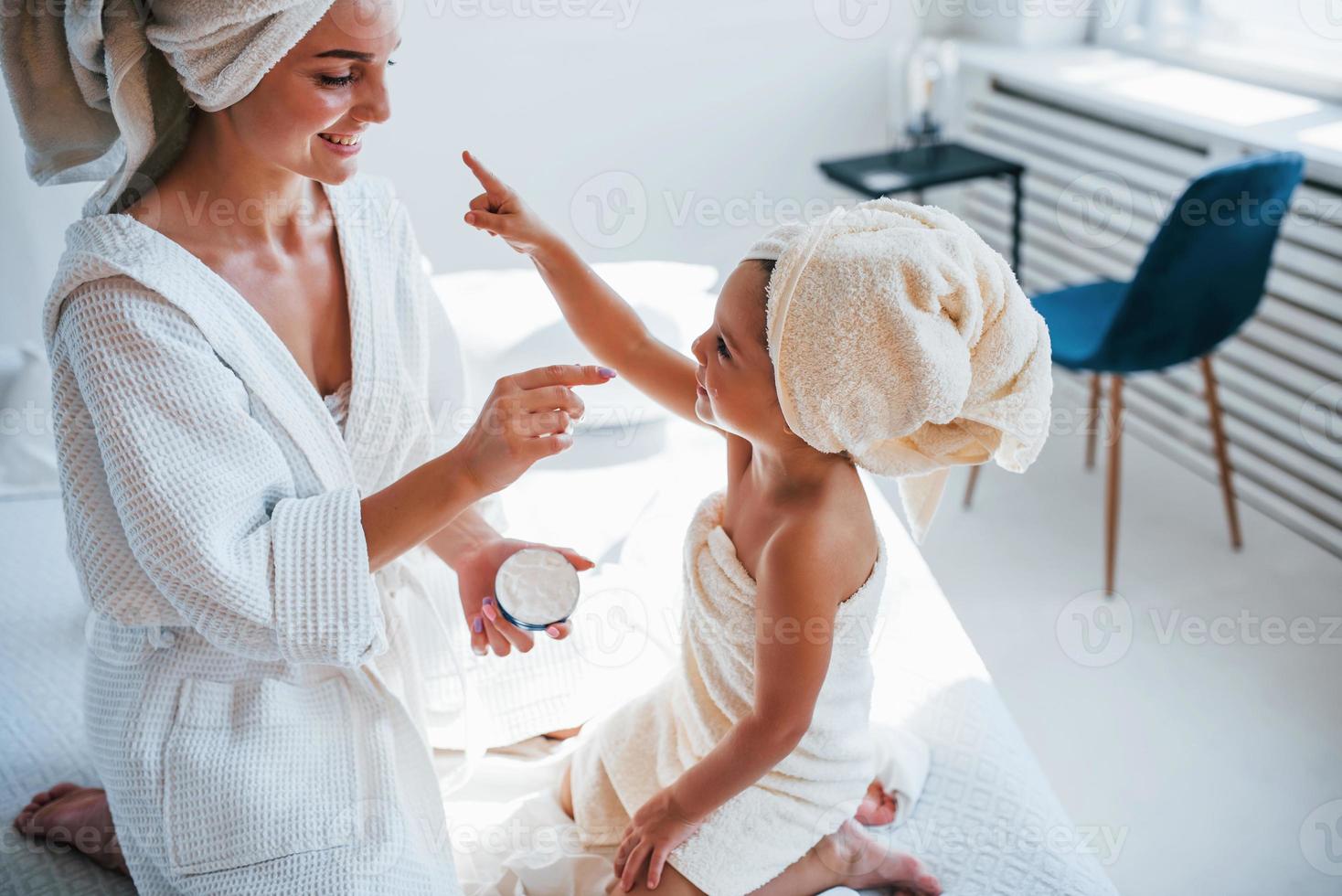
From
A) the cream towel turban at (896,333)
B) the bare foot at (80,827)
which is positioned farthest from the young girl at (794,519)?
the bare foot at (80,827)

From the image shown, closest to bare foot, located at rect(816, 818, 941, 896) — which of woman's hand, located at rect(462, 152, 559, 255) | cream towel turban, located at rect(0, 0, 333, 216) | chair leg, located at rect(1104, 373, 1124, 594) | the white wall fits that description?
woman's hand, located at rect(462, 152, 559, 255)

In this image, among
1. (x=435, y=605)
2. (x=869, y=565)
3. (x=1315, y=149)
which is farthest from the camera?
(x=1315, y=149)

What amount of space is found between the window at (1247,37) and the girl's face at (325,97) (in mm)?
2254

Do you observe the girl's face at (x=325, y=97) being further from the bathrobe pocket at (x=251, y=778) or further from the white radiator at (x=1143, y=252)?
the white radiator at (x=1143, y=252)

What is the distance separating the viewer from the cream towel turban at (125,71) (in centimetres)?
108

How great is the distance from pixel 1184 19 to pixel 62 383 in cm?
289

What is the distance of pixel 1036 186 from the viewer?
3.08 metres

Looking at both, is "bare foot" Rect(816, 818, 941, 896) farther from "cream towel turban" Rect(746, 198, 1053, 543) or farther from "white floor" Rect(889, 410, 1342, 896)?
"white floor" Rect(889, 410, 1342, 896)

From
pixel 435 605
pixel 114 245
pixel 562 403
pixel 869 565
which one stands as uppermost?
pixel 114 245

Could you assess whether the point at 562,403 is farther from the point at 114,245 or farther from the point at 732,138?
the point at 732,138

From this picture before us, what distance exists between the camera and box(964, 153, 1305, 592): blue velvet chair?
1988mm

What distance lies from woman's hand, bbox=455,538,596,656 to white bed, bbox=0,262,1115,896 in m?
0.23

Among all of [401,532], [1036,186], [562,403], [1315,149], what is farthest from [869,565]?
[1036,186]

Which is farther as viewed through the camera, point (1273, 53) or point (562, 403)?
point (1273, 53)
